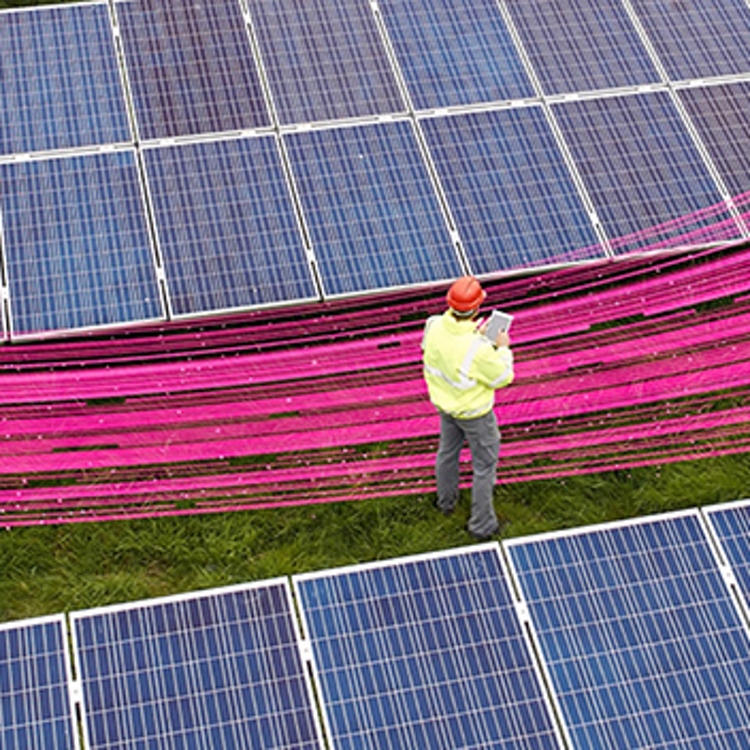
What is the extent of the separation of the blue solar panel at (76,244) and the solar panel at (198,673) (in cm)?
348

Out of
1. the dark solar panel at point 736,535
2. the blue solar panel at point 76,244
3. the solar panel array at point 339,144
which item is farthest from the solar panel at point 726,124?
the blue solar panel at point 76,244

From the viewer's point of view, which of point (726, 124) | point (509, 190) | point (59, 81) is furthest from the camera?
point (726, 124)

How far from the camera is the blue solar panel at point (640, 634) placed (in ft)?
26.3

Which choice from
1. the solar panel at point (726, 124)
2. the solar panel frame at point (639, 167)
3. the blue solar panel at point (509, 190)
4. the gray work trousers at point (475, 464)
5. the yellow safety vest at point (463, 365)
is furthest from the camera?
the solar panel at point (726, 124)

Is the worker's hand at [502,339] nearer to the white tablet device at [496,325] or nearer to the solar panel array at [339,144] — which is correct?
the white tablet device at [496,325]

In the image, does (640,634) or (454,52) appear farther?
(454,52)

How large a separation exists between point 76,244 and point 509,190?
4.99 m

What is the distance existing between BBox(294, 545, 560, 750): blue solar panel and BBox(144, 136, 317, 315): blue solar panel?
3.52 metres

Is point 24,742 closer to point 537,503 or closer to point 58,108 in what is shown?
point 537,503

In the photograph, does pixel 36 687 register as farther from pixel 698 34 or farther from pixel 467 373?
pixel 698 34

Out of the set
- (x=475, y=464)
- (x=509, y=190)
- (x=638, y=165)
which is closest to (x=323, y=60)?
(x=509, y=190)

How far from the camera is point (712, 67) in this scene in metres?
12.5

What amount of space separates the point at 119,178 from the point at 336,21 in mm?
3670

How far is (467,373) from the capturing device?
813 cm
